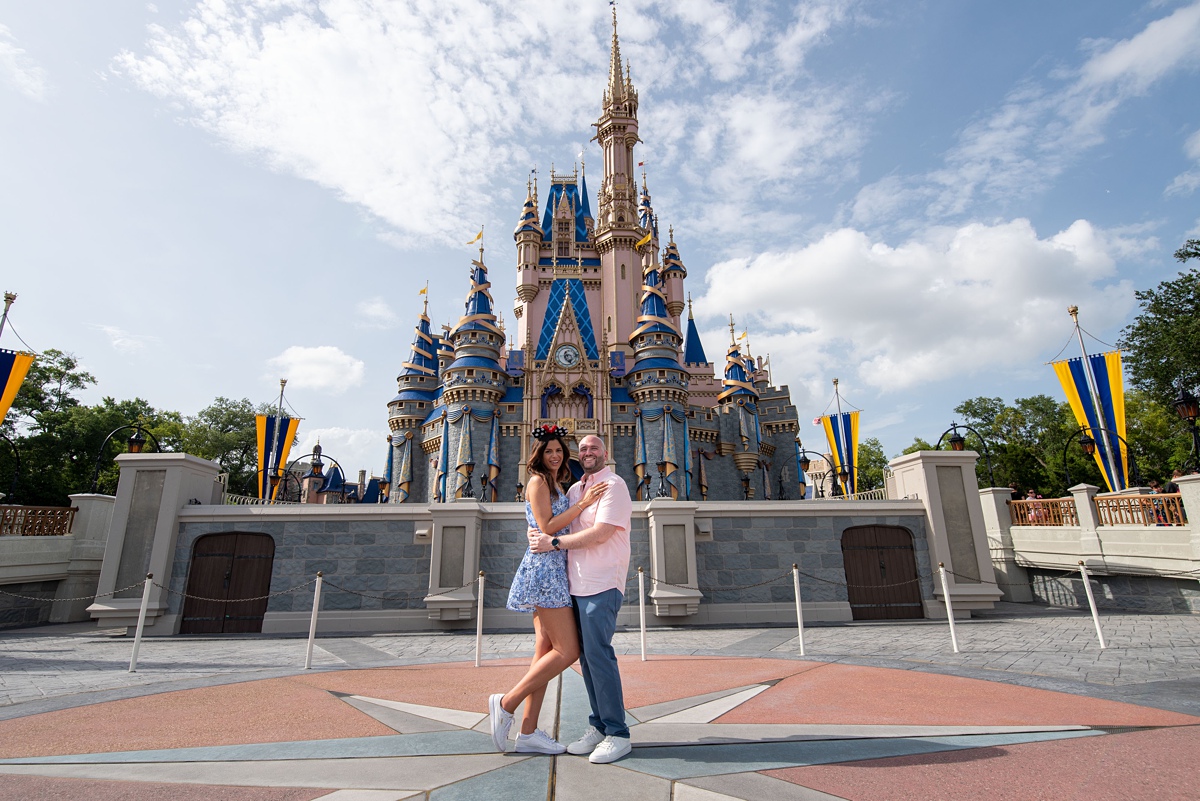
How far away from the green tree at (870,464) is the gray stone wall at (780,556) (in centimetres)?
5056

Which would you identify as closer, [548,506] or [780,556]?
[548,506]

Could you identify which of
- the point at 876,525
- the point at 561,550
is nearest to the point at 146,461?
the point at 561,550

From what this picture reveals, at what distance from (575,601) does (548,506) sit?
2.18 feet

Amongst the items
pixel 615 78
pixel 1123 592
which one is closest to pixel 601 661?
pixel 1123 592

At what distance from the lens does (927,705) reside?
513cm

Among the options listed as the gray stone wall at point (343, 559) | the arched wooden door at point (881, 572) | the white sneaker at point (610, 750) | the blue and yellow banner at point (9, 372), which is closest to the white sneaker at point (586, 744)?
the white sneaker at point (610, 750)

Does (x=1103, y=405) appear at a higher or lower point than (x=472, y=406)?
lower

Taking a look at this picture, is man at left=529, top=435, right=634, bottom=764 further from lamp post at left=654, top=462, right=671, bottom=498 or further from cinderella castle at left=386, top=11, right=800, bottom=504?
lamp post at left=654, top=462, right=671, bottom=498

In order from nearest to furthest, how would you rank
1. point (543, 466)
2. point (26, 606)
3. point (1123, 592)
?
1. point (543, 466)
2. point (26, 606)
3. point (1123, 592)

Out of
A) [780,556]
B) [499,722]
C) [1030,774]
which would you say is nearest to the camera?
[1030,774]

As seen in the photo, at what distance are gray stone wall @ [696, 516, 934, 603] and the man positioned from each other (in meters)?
10.1

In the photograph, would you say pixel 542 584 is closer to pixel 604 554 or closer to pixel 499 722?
pixel 604 554

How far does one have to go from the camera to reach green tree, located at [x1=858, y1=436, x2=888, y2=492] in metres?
61.5

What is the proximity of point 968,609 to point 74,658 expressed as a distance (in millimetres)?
17551
